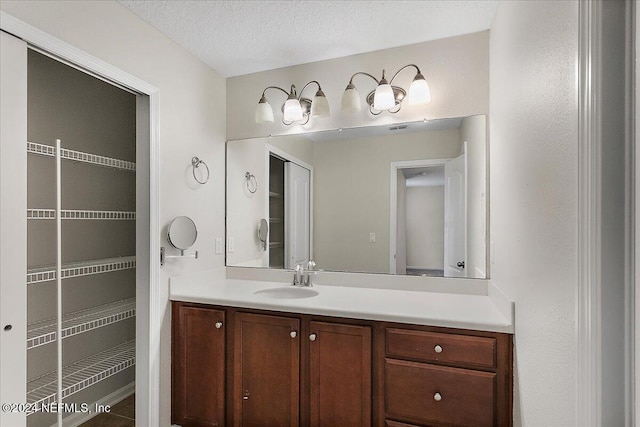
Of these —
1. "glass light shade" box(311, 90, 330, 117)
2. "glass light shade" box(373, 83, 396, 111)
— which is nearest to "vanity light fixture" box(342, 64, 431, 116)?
"glass light shade" box(373, 83, 396, 111)

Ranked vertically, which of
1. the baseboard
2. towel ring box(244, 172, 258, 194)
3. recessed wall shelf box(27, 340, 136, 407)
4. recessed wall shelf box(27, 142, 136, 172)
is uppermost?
recessed wall shelf box(27, 142, 136, 172)

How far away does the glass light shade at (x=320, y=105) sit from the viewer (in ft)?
7.20

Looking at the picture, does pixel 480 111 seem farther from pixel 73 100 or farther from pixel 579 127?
pixel 73 100

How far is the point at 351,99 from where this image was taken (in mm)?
2139

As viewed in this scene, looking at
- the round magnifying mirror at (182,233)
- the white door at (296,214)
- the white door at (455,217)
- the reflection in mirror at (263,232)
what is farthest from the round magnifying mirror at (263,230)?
the white door at (455,217)

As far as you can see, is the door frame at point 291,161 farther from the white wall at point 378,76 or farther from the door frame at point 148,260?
the door frame at point 148,260

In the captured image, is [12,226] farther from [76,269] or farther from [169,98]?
[169,98]

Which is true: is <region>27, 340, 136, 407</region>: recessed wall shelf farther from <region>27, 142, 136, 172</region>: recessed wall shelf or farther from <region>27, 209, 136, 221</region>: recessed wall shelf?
<region>27, 142, 136, 172</region>: recessed wall shelf

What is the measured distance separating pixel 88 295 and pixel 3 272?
44.4 inches

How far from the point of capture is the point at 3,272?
4.12 ft

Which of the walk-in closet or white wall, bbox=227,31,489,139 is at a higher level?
white wall, bbox=227,31,489,139

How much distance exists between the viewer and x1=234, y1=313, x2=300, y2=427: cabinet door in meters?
1.75

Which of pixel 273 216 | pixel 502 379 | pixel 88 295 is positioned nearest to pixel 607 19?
pixel 502 379

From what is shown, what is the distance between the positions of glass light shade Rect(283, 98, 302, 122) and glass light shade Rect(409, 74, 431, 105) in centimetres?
76
